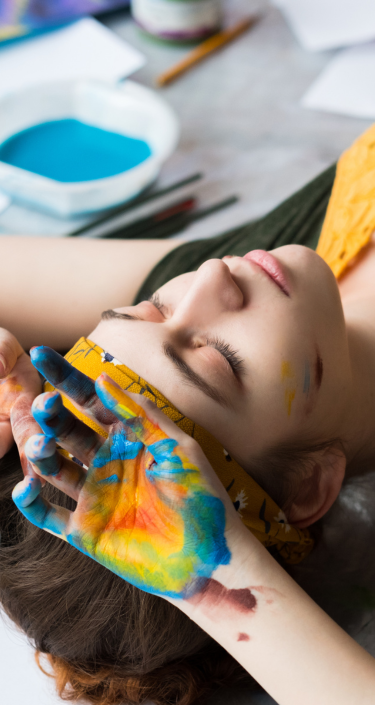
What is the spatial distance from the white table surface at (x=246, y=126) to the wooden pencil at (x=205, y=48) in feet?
0.07

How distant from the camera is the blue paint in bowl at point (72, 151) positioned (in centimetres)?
127

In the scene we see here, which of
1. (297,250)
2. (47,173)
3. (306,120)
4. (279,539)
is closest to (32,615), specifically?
(279,539)

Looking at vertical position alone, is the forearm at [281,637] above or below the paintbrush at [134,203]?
below

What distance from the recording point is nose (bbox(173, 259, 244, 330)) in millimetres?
695

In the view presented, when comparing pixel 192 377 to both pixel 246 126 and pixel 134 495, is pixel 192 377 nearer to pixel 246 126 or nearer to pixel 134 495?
pixel 134 495

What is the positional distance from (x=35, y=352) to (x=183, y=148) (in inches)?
40.9

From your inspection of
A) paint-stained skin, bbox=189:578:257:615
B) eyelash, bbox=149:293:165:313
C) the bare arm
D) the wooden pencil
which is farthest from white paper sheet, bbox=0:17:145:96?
paint-stained skin, bbox=189:578:257:615

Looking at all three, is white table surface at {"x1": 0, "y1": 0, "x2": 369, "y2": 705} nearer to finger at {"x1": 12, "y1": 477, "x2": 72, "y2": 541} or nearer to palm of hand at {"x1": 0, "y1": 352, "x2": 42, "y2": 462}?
palm of hand at {"x1": 0, "y1": 352, "x2": 42, "y2": 462}

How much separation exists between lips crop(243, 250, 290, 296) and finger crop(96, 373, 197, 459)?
10.9 inches

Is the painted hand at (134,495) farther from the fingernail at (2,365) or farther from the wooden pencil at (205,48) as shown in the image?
the wooden pencil at (205,48)

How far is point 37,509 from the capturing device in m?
0.52

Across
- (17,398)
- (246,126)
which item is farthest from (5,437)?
(246,126)

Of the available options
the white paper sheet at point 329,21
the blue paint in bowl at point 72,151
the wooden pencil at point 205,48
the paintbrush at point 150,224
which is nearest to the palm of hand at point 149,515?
the paintbrush at point 150,224

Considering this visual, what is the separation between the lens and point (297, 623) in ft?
1.71
